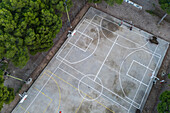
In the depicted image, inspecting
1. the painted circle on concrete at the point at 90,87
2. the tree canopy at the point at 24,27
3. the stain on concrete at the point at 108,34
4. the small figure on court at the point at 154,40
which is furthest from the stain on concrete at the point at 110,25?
the painted circle on concrete at the point at 90,87

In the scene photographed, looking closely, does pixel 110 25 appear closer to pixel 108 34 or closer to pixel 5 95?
pixel 108 34

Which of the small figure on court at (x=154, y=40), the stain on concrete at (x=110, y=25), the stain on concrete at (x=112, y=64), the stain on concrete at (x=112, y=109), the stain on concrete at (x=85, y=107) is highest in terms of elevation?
the small figure on court at (x=154, y=40)

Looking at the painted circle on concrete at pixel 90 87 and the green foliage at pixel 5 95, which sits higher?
the painted circle on concrete at pixel 90 87

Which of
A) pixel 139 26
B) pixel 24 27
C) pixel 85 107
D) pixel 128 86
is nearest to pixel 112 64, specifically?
pixel 128 86

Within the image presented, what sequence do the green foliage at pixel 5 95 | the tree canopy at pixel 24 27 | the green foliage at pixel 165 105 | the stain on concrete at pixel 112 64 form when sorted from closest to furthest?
the green foliage at pixel 165 105
the green foliage at pixel 5 95
the tree canopy at pixel 24 27
the stain on concrete at pixel 112 64

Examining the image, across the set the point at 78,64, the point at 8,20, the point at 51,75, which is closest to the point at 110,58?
the point at 78,64

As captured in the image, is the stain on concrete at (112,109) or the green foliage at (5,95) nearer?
the green foliage at (5,95)

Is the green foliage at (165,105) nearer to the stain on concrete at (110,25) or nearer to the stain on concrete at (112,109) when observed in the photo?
the stain on concrete at (112,109)
